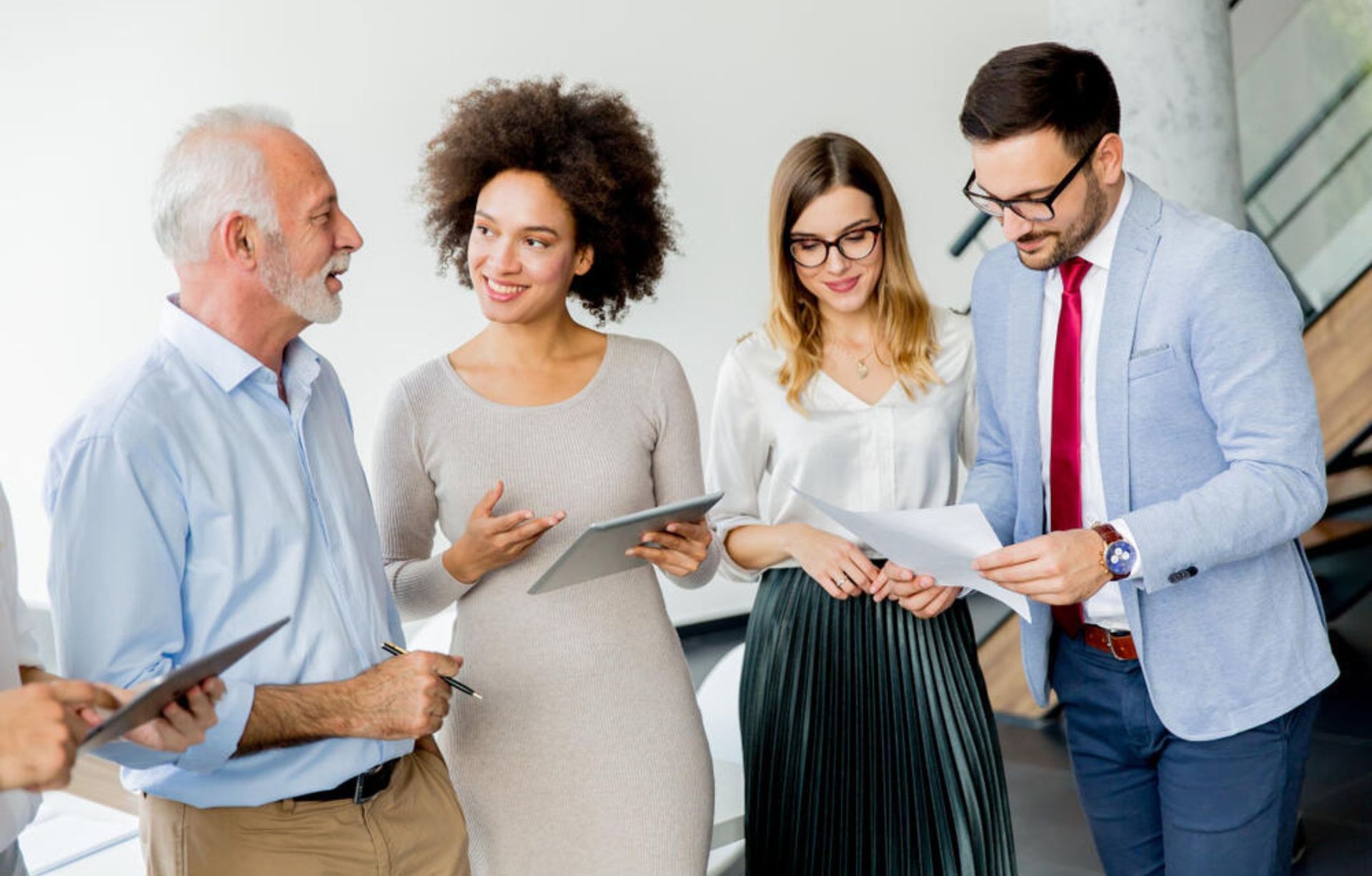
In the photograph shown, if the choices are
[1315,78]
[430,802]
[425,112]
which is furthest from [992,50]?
[430,802]

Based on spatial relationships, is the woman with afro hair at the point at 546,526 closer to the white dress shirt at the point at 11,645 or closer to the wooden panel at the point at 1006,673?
the white dress shirt at the point at 11,645

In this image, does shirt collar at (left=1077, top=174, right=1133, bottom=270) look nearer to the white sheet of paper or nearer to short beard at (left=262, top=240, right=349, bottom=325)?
the white sheet of paper

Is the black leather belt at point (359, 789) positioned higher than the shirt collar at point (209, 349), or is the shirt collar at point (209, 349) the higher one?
the shirt collar at point (209, 349)

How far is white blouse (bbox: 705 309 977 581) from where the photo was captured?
268cm

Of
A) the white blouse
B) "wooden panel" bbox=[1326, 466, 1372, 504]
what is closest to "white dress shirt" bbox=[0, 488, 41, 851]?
the white blouse

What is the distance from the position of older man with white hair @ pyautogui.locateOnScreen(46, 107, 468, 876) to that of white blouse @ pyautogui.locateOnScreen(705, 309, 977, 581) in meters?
0.96

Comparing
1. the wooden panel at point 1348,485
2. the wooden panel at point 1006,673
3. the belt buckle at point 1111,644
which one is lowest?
the wooden panel at point 1006,673

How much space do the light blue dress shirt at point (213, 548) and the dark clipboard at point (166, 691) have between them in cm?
19

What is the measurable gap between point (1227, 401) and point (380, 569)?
135 cm

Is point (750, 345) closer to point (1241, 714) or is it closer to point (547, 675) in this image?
point (547, 675)

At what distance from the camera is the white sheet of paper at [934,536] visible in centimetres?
211

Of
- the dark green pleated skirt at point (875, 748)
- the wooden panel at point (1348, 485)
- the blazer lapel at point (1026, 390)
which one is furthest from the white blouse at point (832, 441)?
the wooden panel at point (1348, 485)

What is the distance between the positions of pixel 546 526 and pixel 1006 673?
12.4 ft

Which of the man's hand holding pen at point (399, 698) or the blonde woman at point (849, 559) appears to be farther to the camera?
the blonde woman at point (849, 559)
